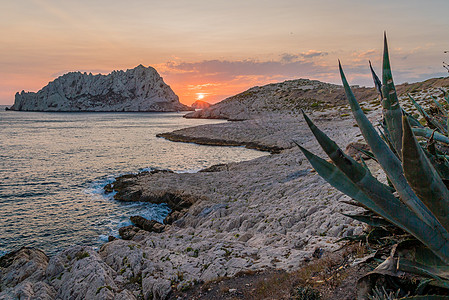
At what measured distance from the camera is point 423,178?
189 cm

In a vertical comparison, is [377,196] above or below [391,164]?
below

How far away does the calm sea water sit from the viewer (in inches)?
635

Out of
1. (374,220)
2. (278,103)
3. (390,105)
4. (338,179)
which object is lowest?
(374,220)

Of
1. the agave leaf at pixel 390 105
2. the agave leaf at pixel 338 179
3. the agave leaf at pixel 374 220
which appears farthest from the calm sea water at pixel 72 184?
the agave leaf at pixel 390 105

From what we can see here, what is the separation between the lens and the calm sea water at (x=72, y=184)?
16125mm

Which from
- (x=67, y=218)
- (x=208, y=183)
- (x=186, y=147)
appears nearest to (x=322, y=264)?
(x=208, y=183)

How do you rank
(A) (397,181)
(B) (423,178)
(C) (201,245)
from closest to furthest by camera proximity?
1. (B) (423,178)
2. (A) (397,181)
3. (C) (201,245)

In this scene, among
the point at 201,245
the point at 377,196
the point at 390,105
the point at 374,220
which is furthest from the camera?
the point at 201,245

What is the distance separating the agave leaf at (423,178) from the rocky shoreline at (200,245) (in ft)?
20.1

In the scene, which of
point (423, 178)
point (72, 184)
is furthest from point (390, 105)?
point (72, 184)

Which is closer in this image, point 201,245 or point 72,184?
point 201,245

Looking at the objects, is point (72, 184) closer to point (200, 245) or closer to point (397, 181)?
point (200, 245)

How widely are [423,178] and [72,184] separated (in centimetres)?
2684

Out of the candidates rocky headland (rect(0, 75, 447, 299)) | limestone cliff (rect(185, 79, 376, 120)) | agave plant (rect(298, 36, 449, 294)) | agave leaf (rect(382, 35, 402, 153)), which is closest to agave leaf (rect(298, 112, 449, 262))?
agave plant (rect(298, 36, 449, 294))
